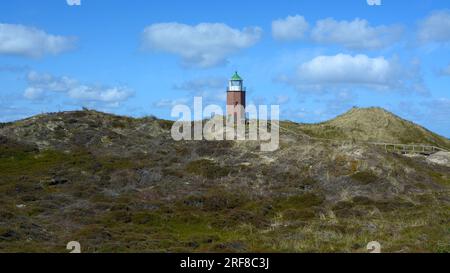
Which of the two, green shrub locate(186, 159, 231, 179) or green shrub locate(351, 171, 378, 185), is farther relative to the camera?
green shrub locate(186, 159, 231, 179)

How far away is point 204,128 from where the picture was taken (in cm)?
5684

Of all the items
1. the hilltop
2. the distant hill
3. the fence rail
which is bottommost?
the hilltop

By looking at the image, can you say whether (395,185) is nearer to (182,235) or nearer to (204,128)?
(182,235)

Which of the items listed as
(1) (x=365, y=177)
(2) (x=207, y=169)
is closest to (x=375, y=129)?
(1) (x=365, y=177)

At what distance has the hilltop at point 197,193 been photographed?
24594 mm

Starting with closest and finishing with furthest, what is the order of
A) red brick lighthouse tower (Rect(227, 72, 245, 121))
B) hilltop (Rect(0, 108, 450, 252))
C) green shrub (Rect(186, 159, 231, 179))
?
hilltop (Rect(0, 108, 450, 252)) → green shrub (Rect(186, 159, 231, 179)) → red brick lighthouse tower (Rect(227, 72, 245, 121))

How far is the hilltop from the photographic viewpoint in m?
24.6

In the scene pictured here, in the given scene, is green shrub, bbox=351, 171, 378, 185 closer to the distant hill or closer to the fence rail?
the fence rail

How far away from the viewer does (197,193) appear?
36.8 metres

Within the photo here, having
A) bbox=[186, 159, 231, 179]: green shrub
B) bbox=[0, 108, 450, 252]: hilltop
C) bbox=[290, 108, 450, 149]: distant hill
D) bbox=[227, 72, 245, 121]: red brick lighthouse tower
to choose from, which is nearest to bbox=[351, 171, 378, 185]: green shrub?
bbox=[0, 108, 450, 252]: hilltop

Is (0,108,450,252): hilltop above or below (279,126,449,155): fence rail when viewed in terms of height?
below
